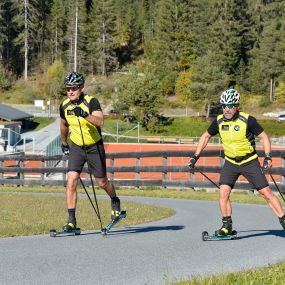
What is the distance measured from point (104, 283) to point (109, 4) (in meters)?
113

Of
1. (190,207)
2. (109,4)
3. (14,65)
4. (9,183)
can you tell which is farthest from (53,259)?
(14,65)

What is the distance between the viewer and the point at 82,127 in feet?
30.0

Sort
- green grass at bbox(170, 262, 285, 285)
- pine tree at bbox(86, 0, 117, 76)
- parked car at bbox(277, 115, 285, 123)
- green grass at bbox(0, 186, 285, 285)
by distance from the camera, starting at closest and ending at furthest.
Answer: green grass at bbox(170, 262, 285, 285), green grass at bbox(0, 186, 285, 285), parked car at bbox(277, 115, 285, 123), pine tree at bbox(86, 0, 117, 76)

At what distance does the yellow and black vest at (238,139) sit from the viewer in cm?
884

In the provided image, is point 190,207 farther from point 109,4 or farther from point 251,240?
point 109,4

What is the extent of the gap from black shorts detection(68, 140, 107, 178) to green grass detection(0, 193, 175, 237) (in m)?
1.09

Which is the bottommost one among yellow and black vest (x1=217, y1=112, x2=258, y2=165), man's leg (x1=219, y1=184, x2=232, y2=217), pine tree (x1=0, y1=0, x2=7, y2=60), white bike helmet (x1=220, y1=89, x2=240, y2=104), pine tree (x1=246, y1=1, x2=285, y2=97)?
man's leg (x1=219, y1=184, x2=232, y2=217)

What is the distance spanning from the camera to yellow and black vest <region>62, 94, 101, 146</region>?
905cm

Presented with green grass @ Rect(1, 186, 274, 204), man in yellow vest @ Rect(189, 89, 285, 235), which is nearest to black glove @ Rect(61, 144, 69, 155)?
man in yellow vest @ Rect(189, 89, 285, 235)

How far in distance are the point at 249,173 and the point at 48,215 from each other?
4.54m

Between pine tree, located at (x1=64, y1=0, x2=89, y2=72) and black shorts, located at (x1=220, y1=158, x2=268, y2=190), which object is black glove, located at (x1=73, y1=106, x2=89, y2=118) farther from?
pine tree, located at (x1=64, y1=0, x2=89, y2=72)

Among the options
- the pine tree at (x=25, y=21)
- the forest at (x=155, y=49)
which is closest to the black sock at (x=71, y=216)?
the forest at (x=155, y=49)

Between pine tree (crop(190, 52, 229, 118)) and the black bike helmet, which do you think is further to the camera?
pine tree (crop(190, 52, 229, 118))

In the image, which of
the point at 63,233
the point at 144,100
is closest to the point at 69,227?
the point at 63,233
